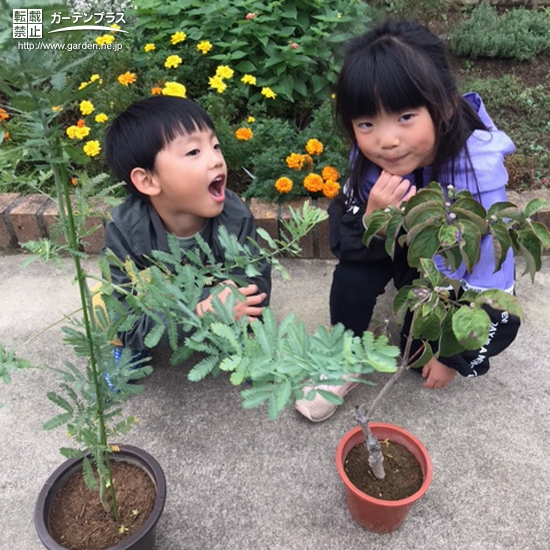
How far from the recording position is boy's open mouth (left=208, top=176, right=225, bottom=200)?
1.93m

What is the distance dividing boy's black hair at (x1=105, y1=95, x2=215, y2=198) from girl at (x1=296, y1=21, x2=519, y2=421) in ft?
1.74

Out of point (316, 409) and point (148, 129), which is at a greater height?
point (148, 129)

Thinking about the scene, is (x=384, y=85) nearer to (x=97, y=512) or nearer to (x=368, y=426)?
(x=368, y=426)

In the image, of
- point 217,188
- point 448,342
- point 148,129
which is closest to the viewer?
point 448,342

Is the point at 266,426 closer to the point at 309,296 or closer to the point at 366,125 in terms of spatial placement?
the point at 309,296

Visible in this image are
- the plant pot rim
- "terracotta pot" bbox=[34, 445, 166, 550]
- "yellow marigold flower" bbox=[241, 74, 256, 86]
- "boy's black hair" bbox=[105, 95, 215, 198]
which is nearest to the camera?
"terracotta pot" bbox=[34, 445, 166, 550]

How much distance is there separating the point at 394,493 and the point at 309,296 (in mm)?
1111

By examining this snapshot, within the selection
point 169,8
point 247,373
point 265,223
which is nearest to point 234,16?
point 169,8

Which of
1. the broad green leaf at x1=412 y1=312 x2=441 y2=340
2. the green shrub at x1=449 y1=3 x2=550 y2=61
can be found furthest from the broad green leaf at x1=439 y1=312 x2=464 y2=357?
the green shrub at x1=449 y1=3 x2=550 y2=61

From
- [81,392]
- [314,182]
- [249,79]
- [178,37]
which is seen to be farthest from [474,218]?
[178,37]

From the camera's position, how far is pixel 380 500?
151cm

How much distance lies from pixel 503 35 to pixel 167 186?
3017mm

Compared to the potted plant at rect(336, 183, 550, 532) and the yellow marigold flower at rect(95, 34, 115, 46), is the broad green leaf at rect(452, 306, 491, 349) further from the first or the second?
the yellow marigold flower at rect(95, 34, 115, 46)


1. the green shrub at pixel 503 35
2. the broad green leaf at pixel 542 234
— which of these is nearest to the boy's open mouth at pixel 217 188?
the broad green leaf at pixel 542 234
